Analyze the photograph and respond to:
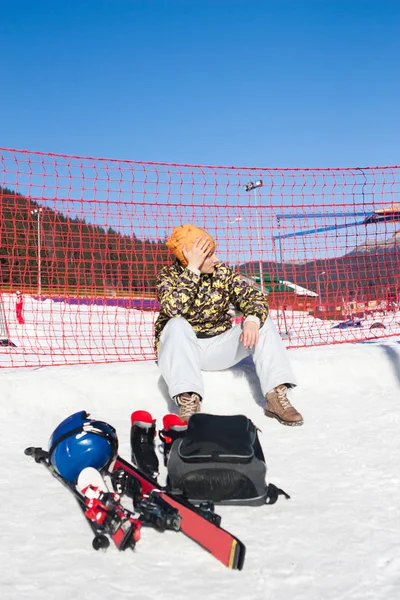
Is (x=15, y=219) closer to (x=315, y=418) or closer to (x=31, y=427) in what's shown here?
(x=31, y=427)

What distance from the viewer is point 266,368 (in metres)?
3.42

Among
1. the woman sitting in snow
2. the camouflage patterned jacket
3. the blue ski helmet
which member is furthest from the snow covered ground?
the camouflage patterned jacket

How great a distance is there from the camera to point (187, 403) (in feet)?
10.3

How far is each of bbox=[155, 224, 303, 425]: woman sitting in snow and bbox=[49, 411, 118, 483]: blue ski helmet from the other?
79cm

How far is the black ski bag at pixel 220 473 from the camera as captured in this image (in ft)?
7.32

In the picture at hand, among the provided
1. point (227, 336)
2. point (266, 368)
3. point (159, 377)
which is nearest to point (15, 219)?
point (159, 377)

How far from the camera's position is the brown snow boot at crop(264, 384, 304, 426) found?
336 centimetres

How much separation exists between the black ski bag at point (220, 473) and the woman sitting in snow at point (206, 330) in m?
0.85

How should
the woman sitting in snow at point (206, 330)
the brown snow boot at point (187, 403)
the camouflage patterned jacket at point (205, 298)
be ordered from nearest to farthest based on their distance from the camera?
the brown snow boot at point (187, 403) → the woman sitting in snow at point (206, 330) → the camouflage patterned jacket at point (205, 298)

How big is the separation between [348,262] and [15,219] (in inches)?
149

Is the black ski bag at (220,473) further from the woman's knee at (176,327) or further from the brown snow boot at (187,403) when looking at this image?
the woman's knee at (176,327)

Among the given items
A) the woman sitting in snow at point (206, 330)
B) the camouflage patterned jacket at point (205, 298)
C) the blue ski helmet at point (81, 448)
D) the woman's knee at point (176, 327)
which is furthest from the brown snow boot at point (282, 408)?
the blue ski helmet at point (81, 448)

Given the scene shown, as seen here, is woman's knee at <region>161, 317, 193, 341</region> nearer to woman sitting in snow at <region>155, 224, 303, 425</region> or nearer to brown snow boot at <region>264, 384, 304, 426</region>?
woman sitting in snow at <region>155, 224, 303, 425</region>

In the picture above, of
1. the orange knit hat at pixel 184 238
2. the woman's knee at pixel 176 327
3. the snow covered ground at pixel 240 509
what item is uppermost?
the orange knit hat at pixel 184 238
